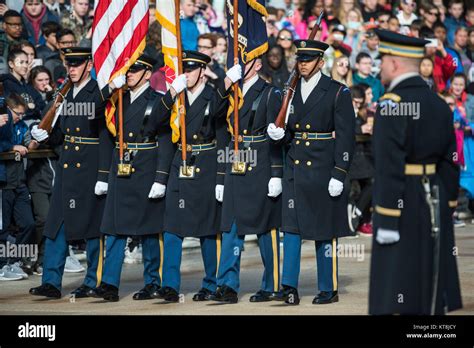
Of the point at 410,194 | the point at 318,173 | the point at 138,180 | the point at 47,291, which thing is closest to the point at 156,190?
the point at 138,180

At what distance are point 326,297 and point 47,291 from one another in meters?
2.61

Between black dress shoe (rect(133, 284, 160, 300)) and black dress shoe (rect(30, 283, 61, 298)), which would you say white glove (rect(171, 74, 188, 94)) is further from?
black dress shoe (rect(30, 283, 61, 298))

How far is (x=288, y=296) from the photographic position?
12.1 m

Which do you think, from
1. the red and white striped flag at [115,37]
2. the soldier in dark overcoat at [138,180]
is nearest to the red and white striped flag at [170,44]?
the soldier in dark overcoat at [138,180]

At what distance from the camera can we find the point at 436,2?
24.3 meters

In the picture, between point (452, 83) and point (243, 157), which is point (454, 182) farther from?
point (452, 83)

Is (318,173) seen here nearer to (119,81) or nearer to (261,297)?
(261,297)

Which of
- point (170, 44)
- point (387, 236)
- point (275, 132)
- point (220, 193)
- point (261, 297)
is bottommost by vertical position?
point (261, 297)

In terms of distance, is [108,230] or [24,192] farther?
[24,192]

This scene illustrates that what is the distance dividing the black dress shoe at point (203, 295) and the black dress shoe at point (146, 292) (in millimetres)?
411

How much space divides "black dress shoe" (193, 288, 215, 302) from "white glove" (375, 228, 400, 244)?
3.91 meters

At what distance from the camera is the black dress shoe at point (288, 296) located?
12.1 meters
